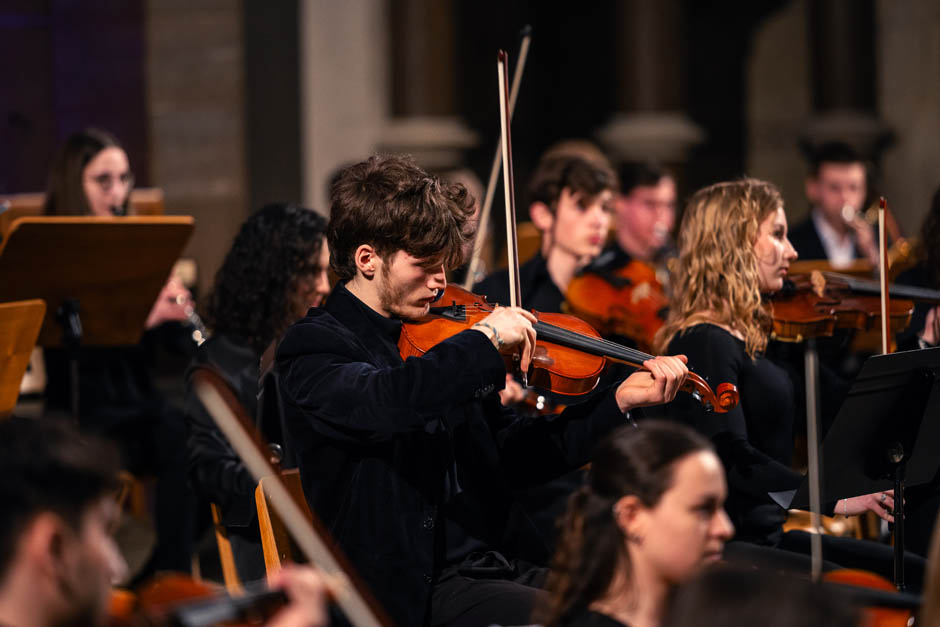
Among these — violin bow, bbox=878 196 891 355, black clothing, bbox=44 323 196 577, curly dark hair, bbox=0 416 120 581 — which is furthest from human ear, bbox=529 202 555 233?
curly dark hair, bbox=0 416 120 581

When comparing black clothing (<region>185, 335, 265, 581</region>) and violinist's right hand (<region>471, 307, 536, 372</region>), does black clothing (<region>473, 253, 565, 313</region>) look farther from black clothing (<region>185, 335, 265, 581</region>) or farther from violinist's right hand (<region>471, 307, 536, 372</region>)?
violinist's right hand (<region>471, 307, 536, 372</region>)

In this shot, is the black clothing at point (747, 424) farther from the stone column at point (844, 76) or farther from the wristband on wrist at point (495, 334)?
the stone column at point (844, 76)

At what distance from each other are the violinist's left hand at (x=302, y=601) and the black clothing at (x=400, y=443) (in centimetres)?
76

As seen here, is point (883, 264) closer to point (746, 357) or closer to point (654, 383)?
point (746, 357)

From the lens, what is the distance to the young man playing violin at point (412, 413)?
243 cm

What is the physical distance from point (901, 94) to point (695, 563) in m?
6.37

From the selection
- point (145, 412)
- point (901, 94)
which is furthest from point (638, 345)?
point (901, 94)

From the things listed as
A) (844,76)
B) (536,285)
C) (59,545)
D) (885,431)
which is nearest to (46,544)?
(59,545)

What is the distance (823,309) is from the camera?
357 cm

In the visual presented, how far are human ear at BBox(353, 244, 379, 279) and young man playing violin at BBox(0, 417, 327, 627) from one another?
0.99m

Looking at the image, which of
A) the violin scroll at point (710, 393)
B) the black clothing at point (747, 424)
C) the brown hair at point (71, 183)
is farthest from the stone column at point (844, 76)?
the violin scroll at point (710, 393)

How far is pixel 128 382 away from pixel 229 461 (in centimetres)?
147

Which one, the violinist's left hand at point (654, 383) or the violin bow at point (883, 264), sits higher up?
the violin bow at point (883, 264)

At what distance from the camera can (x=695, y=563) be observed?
1979 mm
